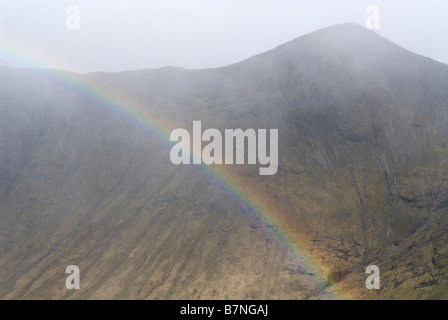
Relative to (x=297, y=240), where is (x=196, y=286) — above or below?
below

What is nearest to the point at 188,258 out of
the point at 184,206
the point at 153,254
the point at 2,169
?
the point at 153,254

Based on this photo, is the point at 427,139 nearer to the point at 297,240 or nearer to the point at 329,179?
the point at 329,179

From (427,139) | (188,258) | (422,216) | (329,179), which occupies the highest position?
(427,139)

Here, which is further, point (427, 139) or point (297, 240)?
point (427, 139)
